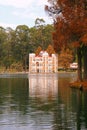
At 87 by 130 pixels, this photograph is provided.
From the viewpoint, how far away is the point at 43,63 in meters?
133

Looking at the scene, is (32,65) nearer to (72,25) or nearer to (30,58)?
(30,58)

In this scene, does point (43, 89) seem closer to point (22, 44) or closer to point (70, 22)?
point (70, 22)

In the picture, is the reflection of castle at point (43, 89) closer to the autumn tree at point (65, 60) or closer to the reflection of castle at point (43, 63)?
the autumn tree at point (65, 60)

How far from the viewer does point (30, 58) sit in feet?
430

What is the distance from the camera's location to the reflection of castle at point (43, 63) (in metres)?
132

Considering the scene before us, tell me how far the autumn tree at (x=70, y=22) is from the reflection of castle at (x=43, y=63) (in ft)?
296

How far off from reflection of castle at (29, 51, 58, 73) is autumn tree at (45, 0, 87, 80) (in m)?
90.4

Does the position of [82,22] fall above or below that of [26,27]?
below

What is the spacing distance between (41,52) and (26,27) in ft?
39.5

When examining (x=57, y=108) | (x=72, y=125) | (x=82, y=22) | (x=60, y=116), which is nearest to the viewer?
(x=72, y=125)

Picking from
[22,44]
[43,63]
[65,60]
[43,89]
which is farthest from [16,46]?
[43,89]

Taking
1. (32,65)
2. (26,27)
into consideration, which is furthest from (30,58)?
(26,27)

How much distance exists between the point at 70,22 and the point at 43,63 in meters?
95.0

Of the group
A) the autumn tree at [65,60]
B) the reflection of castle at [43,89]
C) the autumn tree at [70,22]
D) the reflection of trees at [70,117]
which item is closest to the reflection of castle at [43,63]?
the autumn tree at [65,60]
